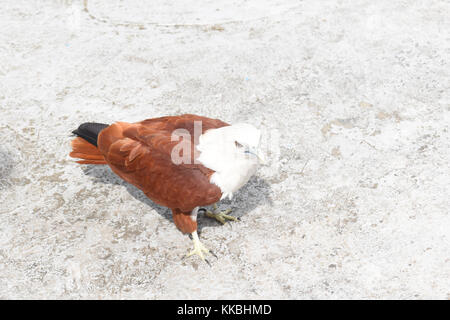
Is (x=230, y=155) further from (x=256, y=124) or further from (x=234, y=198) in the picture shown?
(x=256, y=124)

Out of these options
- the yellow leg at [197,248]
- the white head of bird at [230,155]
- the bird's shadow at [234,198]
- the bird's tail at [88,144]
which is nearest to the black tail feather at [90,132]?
the bird's tail at [88,144]

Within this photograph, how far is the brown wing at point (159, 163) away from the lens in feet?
10.5

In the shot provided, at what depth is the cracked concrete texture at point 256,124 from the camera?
3328 millimetres

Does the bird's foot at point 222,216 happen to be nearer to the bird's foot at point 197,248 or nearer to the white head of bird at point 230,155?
the bird's foot at point 197,248

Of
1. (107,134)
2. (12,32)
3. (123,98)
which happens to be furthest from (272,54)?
(12,32)

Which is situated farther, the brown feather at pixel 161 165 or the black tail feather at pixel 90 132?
the black tail feather at pixel 90 132

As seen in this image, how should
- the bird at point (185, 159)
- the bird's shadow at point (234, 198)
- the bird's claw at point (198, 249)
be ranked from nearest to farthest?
the bird at point (185, 159) → the bird's claw at point (198, 249) → the bird's shadow at point (234, 198)

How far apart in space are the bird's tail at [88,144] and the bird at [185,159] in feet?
0.45

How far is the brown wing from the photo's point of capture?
10.5 ft

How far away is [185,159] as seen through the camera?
3221 mm

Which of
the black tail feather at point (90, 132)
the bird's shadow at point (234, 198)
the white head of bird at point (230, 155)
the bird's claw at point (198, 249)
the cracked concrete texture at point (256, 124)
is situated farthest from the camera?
the bird's shadow at point (234, 198)

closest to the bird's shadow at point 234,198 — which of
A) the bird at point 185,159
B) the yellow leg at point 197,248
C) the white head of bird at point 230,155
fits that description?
the yellow leg at point 197,248

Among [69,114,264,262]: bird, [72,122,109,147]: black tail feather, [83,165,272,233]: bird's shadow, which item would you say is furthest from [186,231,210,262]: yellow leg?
[72,122,109,147]: black tail feather

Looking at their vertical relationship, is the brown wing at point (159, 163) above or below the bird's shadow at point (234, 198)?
above
